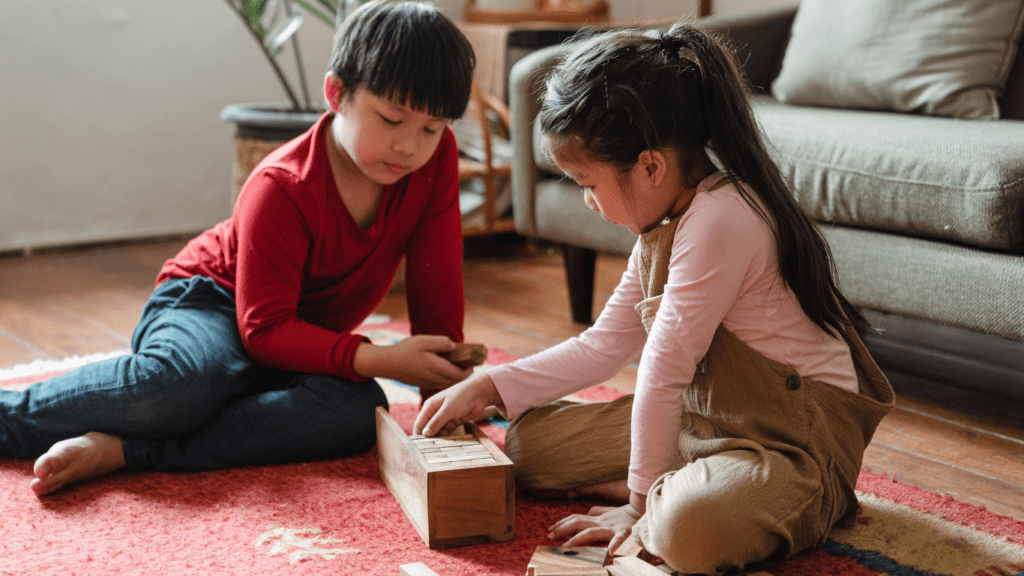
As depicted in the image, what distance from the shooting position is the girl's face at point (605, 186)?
32.0 inches

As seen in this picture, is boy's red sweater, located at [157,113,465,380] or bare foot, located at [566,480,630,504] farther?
boy's red sweater, located at [157,113,465,380]

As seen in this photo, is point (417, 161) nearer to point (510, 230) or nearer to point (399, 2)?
point (399, 2)

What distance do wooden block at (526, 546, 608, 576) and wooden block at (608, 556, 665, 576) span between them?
0.01 metres

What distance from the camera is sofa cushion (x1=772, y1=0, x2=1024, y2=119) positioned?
1475 mm

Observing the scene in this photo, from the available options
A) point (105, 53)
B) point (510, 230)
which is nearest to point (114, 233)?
point (105, 53)

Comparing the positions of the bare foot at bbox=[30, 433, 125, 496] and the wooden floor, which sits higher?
the bare foot at bbox=[30, 433, 125, 496]

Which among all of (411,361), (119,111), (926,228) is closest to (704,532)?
(411,361)

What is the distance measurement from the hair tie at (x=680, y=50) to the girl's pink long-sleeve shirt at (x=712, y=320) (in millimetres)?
112

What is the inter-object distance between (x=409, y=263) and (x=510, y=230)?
114 centimetres

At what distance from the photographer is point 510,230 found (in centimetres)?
234

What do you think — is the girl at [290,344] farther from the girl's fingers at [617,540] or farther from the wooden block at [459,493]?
the girl's fingers at [617,540]

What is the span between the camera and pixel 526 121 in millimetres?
1595

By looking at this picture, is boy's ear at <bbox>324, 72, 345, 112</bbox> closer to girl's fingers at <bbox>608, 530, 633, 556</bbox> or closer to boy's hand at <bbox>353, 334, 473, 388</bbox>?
boy's hand at <bbox>353, 334, 473, 388</bbox>

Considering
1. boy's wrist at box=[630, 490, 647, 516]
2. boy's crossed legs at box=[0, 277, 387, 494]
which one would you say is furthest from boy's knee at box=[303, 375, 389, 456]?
boy's wrist at box=[630, 490, 647, 516]
